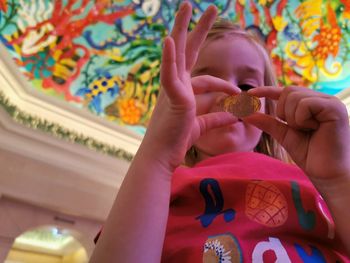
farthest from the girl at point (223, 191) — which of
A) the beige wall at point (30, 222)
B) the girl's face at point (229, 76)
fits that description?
the beige wall at point (30, 222)

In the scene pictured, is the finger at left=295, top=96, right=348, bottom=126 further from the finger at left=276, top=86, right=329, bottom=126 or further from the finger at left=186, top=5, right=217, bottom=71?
the finger at left=186, top=5, right=217, bottom=71

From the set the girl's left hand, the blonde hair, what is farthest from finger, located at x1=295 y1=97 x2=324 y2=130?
the blonde hair

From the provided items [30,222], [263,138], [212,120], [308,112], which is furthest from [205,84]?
[30,222]

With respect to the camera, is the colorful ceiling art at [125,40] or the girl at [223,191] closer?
the girl at [223,191]

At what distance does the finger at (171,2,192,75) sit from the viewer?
0.46m

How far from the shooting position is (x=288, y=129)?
521 mm

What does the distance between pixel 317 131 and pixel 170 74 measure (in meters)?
0.21

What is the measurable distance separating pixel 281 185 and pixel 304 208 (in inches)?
1.8

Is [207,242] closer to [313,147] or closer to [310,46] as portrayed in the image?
→ [313,147]

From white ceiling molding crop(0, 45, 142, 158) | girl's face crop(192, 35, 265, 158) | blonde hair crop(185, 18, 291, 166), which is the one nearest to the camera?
girl's face crop(192, 35, 265, 158)

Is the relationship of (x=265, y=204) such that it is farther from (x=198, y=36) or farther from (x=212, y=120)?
(x=198, y=36)

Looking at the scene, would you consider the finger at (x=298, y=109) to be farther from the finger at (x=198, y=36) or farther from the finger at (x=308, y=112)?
the finger at (x=198, y=36)

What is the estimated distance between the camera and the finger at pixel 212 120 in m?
0.52

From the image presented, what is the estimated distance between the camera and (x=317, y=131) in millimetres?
469
